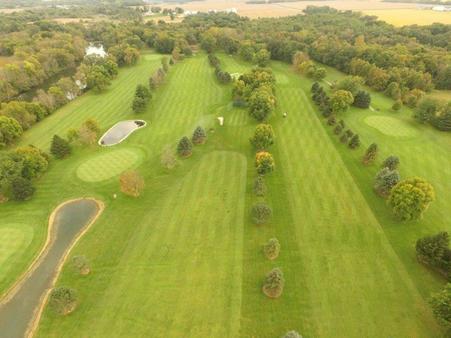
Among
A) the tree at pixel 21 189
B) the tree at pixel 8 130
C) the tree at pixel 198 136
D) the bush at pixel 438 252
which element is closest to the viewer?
the bush at pixel 438 252

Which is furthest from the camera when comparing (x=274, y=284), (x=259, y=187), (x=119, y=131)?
(x=119, y=131)

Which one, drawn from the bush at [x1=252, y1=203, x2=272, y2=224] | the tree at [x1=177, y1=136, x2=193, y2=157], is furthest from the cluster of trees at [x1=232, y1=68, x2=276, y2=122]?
the bush at [x1=252, y1=203, x2=272, y2=224]

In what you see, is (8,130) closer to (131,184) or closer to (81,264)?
(131,184)

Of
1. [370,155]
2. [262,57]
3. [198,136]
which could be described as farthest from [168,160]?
[262,57]

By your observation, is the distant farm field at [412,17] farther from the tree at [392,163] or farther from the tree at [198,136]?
the tree at [198,136]

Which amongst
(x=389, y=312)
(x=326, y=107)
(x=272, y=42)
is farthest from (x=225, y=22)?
(x=389, y=312)

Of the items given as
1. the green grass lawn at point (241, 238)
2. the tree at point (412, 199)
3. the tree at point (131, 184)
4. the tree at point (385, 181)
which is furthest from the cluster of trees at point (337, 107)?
the tree at point (131, 184)

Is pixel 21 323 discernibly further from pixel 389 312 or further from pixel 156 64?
pixel 156 64
